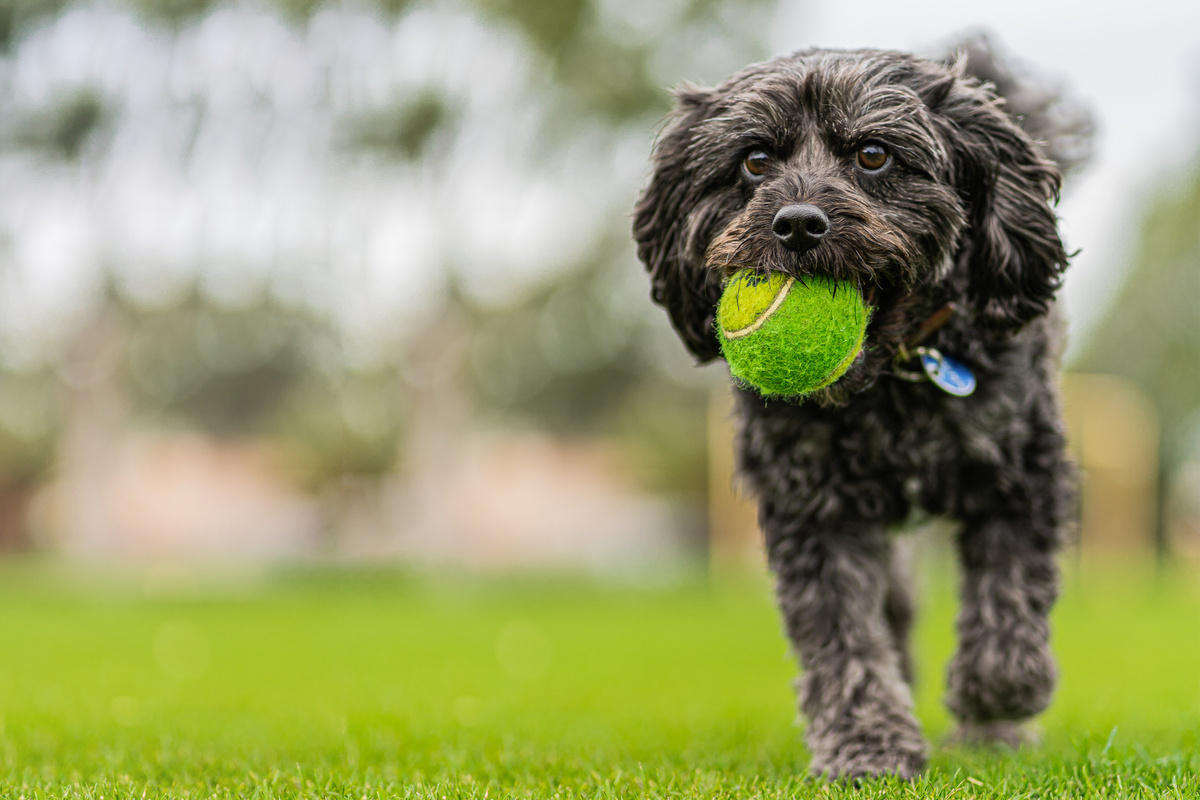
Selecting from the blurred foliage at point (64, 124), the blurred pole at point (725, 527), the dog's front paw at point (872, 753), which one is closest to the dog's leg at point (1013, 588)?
the dog's front paw at point (872, 753)

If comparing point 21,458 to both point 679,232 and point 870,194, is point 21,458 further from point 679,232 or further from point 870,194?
point 870,194

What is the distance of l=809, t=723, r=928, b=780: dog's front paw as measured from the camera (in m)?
3.13

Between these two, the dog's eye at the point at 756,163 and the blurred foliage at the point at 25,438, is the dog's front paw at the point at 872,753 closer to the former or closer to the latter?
the dog's eye at the point at 756,163

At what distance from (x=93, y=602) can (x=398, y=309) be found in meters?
6.46

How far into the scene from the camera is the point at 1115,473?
927 inches

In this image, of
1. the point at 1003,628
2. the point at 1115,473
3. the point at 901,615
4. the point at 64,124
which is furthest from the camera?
the point at 1115,473

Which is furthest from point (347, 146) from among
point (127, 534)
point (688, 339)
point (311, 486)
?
point (127, 534)

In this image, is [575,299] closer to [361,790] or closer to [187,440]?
[361,790]

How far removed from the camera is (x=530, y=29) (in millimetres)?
18422

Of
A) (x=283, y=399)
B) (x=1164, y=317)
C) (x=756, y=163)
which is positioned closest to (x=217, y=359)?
(x=283, y=399)

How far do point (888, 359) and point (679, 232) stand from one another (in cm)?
75

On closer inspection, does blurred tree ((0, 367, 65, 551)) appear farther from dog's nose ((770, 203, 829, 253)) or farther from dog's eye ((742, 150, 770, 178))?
dog's nose ((770, 203, 829, 253))

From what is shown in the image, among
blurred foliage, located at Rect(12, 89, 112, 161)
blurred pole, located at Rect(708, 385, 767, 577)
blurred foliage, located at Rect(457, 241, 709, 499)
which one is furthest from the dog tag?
blurred foliage, located at Rect(457, 241, 709, 499)

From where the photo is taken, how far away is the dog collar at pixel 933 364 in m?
3.27
